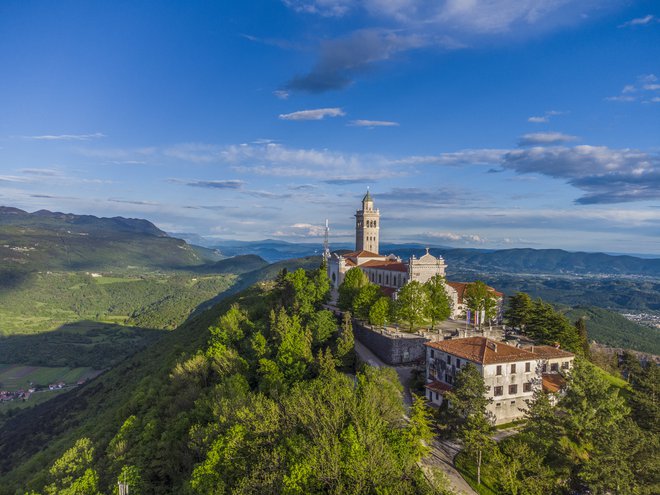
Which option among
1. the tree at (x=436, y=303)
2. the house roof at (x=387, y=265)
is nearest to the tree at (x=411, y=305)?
the tree at (x=436, y=303)

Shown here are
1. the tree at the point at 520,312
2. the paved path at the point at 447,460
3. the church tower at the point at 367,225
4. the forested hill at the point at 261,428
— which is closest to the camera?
the forested hill at the point at 261,428

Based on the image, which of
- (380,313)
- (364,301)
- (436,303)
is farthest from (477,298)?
(364,301)

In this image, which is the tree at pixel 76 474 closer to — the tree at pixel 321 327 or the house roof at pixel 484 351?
the tree at pixel 321 327

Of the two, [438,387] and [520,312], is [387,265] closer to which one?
[520,312]

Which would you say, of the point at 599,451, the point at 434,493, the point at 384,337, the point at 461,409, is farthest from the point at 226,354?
the point at 599,451

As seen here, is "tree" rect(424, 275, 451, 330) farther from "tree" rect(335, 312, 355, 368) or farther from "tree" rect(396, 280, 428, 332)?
"tree" rect(335, 312, 355, 368)

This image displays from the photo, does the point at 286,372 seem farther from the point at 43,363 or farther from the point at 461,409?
the point at 43,363
